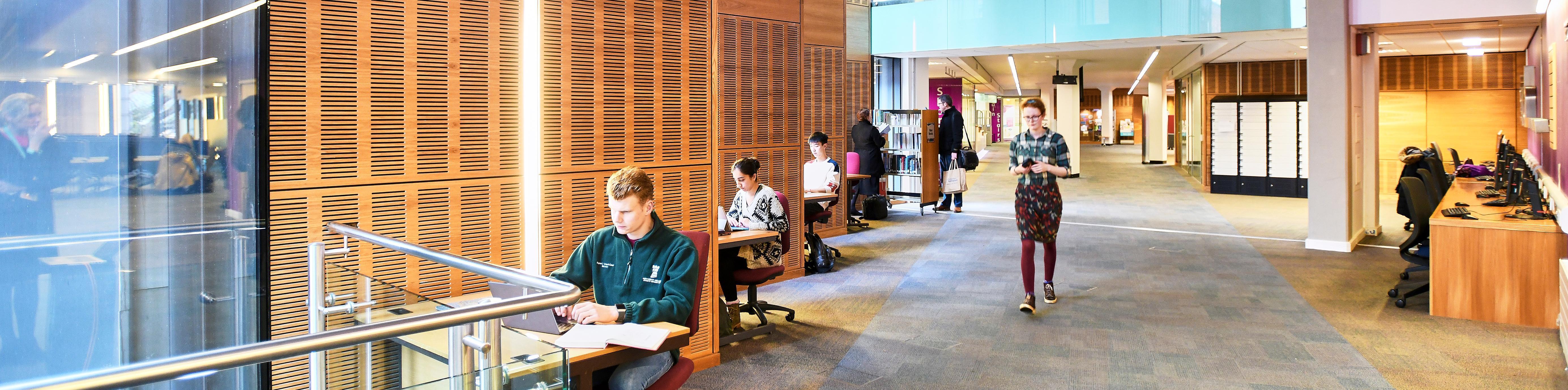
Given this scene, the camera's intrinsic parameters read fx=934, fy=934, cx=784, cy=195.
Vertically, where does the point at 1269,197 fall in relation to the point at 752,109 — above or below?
below

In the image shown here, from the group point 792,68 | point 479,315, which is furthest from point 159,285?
point 792,68

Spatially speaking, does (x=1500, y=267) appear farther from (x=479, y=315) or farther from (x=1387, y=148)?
(x=1387, y=148)

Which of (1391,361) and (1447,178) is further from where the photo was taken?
(1447,178)

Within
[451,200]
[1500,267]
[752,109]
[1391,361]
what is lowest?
[1391,361]

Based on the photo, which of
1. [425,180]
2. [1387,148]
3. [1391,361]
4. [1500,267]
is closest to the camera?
[425,180]

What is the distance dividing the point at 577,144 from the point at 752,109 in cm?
381

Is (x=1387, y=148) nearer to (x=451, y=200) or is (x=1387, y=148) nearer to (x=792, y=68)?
(x=792, y=68)

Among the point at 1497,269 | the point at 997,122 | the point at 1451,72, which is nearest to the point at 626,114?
the point at 1497,269

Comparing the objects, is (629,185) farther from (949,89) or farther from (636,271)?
(949,89)

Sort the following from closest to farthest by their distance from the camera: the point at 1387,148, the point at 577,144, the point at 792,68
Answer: the point at 577,144, the point at 792,68, the point at 1387,148

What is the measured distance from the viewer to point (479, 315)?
6.48ft

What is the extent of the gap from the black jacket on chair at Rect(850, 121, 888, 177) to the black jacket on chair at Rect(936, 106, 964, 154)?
145 cm

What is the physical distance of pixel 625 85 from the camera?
4309 millimetres

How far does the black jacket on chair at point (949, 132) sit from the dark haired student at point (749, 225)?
662 cm
